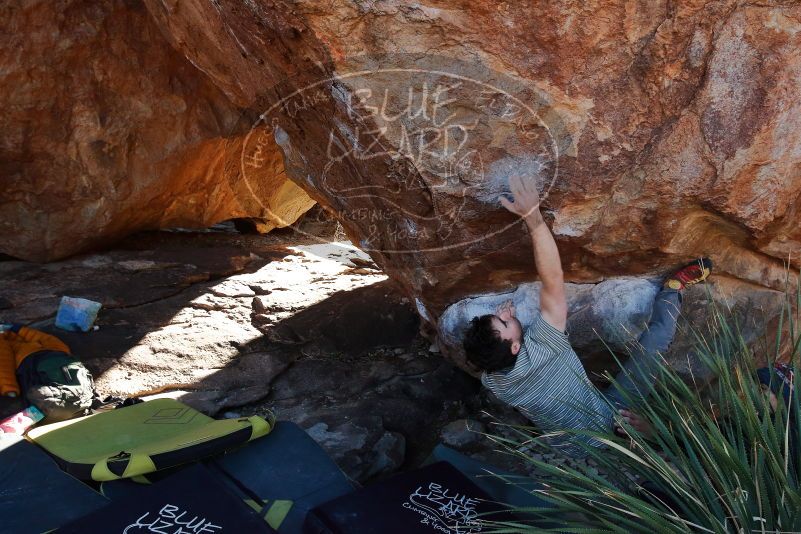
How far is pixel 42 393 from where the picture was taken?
2.93m

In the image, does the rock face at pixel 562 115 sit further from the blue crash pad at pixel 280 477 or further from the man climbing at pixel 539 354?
the blue crash pad at pixel 280 477

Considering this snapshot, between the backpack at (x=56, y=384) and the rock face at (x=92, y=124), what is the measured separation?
1.70m

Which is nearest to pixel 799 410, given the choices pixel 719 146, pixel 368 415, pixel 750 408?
pixel 750 408

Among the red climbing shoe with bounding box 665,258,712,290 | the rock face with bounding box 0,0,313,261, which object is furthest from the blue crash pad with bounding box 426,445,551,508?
the rock face with bounding box 0,0,313,261

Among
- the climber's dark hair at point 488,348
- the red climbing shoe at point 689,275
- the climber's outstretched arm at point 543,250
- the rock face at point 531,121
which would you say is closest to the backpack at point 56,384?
the rock face at point 531,121

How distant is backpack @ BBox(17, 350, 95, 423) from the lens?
2.93 m

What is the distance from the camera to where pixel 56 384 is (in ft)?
9.88

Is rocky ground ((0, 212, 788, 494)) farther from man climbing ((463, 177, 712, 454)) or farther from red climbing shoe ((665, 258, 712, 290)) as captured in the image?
man climbing ((463, 177, 712, 454))

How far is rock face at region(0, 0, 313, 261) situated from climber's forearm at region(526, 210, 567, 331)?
3094 mm

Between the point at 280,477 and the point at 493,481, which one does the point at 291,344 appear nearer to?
the point at 280,477

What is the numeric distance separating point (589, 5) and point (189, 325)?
272 centimetres

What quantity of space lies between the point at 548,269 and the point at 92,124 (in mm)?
3241

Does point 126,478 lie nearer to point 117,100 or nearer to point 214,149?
point 117,100

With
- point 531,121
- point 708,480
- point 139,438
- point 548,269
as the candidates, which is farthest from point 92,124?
point 708,480
